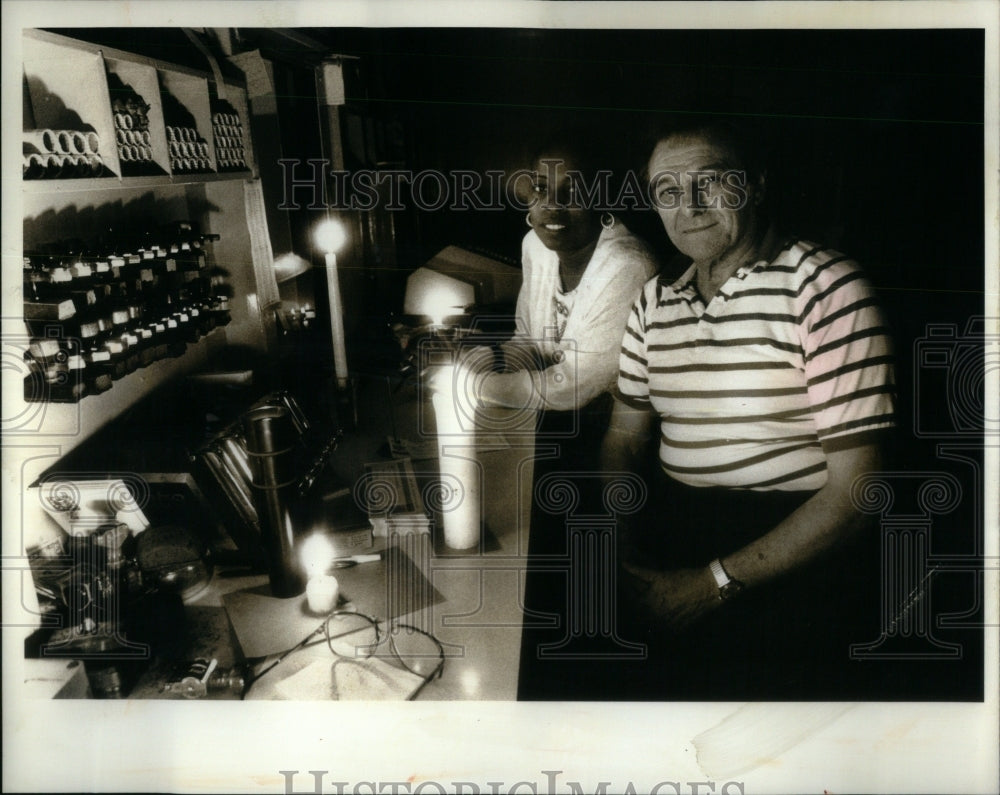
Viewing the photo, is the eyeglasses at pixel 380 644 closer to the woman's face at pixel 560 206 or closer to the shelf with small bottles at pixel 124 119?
the woman's face at pixel 560 206

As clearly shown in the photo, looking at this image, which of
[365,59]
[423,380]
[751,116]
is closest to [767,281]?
[751,116]

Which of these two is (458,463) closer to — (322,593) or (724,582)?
(322,593)

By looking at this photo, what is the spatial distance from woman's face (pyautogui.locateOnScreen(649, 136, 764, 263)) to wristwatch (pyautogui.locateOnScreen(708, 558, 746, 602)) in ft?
2.75

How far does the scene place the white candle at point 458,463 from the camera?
2.13 meters

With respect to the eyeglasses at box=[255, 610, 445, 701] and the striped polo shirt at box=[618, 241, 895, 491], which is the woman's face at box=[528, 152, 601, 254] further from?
the eyeglasses at box=[255, 610, 445, 701]

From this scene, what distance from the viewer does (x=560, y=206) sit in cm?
208

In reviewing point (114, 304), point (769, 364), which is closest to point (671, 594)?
point (769, 364)

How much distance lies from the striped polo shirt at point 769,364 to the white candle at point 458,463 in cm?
44

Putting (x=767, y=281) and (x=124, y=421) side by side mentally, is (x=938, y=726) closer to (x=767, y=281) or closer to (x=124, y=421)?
(x=767, y=281)

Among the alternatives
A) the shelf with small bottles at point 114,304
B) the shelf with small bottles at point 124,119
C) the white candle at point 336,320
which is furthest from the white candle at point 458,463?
the shelf with small bottles at point 124,119

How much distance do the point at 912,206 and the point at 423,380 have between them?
4.34 ft

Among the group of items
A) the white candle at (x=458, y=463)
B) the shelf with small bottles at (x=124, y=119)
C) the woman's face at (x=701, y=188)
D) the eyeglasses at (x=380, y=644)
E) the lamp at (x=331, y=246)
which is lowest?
the eyeglasses at (x=380, y=644)

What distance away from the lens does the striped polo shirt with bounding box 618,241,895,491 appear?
6.78ft

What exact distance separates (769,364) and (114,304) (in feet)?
5.46
